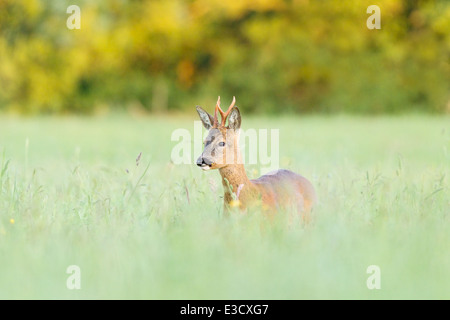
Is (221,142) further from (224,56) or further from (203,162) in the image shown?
(224,56)

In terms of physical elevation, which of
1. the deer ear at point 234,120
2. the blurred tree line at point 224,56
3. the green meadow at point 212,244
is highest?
the blurred tree line at point 224,56

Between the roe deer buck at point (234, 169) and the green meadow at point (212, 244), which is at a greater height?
the roe deer buck at point (234, 169)

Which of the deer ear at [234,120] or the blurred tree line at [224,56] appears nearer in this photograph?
the deer ear at [234,120]

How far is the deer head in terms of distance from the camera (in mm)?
4785

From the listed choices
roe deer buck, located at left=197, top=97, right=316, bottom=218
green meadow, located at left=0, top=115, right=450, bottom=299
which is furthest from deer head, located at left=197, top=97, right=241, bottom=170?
green meadow, located at left=0, top=115, right=450, bottom=299

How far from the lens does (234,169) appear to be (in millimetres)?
4906

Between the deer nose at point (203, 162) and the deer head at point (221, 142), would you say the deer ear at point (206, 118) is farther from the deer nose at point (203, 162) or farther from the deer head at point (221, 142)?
the deer nose at point (203, 162)

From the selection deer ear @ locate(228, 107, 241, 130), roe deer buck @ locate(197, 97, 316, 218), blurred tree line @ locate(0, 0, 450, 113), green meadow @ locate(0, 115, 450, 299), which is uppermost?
blurred tree line @ locate(0, 0, 450, 113)

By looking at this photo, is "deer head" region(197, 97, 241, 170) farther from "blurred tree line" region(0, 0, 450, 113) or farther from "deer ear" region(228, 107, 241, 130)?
"blurred tree line" region(0, 0, 450, 113)

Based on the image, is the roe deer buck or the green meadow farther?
the roe deer buck

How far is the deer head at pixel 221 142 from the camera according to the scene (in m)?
4.79

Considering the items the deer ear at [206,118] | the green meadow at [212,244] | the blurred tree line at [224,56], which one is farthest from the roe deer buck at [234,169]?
the blurred tree line at [224,56]

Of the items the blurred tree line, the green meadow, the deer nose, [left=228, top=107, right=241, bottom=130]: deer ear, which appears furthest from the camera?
the blurred tree line

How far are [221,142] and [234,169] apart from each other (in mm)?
191
